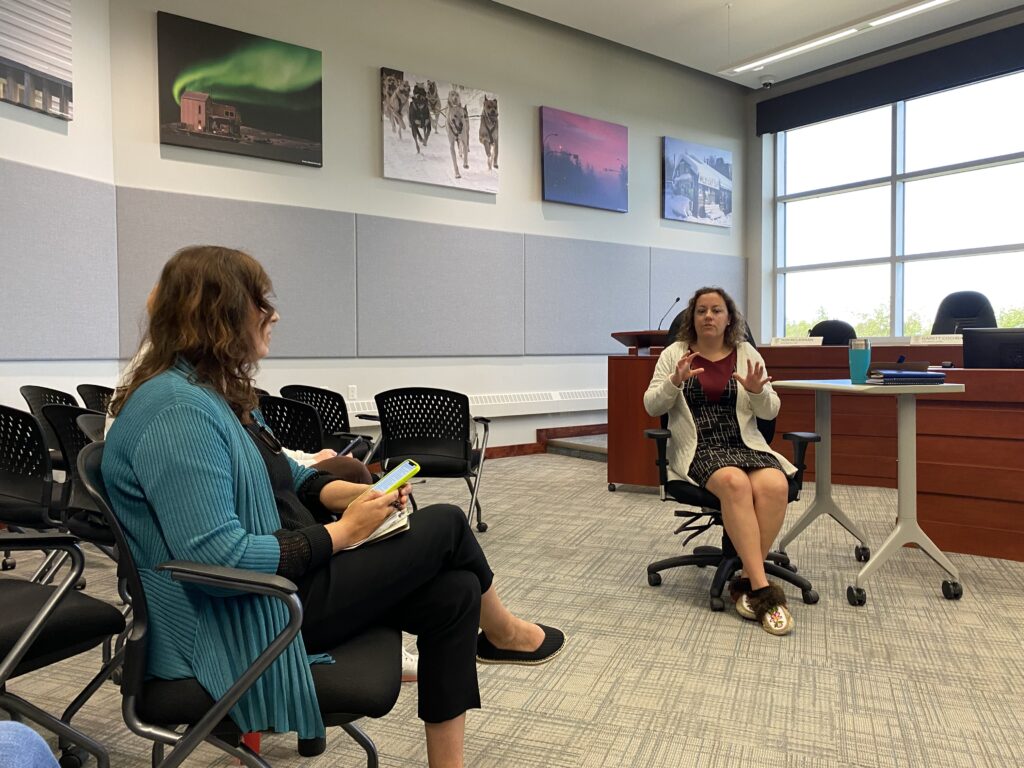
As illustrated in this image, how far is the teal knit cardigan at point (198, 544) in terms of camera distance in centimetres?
111

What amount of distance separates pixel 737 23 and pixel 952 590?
5874 mm

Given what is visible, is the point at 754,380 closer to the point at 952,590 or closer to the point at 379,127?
the point at 952,590

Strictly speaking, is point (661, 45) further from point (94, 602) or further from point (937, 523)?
point (94, 602)

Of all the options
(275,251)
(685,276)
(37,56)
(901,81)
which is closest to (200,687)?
(37,56)

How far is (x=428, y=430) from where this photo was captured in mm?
3799

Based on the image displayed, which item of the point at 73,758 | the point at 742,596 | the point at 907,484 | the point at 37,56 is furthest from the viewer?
the point at 37,56

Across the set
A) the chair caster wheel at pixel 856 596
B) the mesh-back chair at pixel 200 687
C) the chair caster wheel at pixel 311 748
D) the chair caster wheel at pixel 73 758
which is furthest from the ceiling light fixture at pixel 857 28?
the chair caster wheel at pixel 73 758

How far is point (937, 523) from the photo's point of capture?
11.5 ft

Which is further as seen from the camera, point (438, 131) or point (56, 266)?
point (438, 131)

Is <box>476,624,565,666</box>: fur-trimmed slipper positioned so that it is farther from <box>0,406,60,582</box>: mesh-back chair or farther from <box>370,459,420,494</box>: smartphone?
<box>0,406,60,582</box>: mesh-back chair

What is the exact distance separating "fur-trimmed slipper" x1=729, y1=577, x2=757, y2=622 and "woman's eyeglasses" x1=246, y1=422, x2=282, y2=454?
1.90 m

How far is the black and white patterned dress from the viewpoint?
2.84 metres

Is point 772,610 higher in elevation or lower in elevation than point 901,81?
lower

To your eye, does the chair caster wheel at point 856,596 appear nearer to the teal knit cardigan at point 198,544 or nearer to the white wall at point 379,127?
the teal knit cardigan at point 198,544
